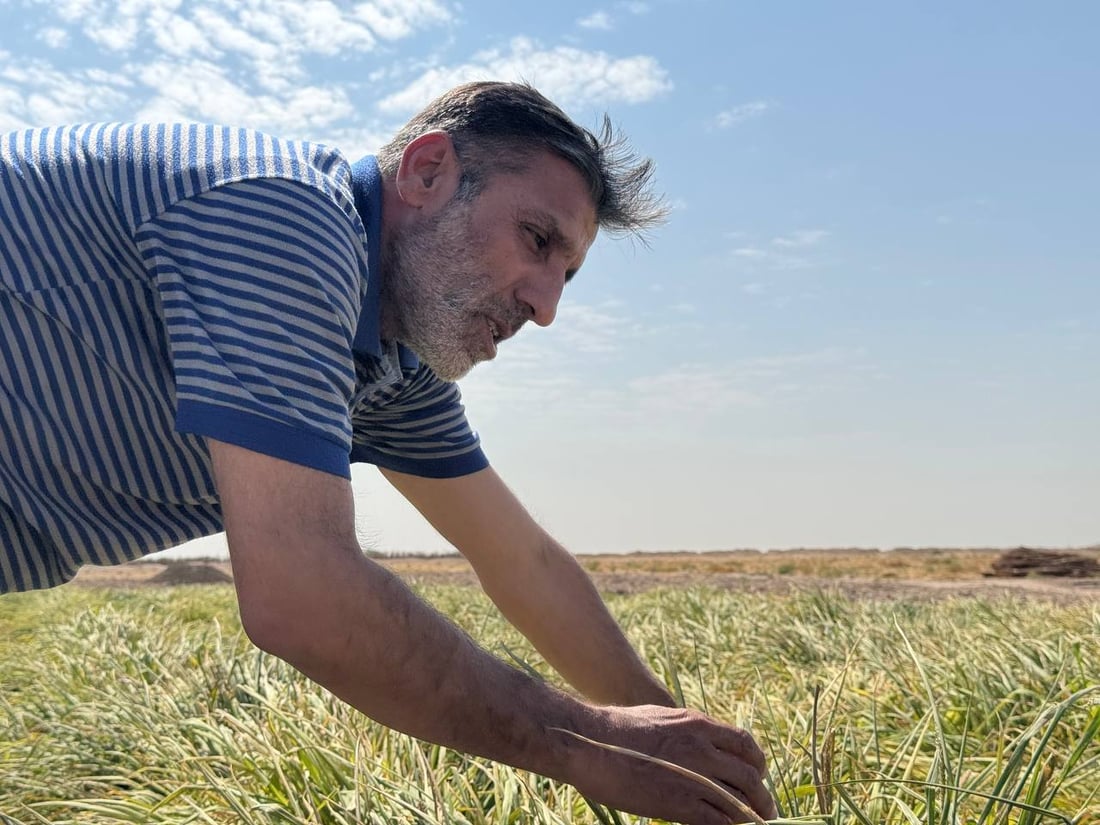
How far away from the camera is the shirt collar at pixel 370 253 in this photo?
5.97 feet

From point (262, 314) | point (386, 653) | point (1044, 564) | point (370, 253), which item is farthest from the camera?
point (1044, 564)

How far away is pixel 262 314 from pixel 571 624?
118 centimetres

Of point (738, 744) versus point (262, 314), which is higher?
point (262, 314)

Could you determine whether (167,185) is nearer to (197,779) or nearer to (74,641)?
(197,779)

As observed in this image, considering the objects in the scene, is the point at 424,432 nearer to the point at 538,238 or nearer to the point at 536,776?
the point at 538,238

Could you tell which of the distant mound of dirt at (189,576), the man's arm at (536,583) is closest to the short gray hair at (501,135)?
the man's arm at (536,583)

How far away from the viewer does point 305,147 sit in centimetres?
171

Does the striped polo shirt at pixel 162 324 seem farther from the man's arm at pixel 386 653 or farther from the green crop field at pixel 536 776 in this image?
the green crop field at pixel 536 776

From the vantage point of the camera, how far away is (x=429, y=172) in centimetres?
189

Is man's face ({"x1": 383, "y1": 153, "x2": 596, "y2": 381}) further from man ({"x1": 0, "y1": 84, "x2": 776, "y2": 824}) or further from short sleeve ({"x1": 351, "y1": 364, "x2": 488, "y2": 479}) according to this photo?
short sleeve ({"x1": 351, "y1": 364, "x2": 488, "y2": 479})

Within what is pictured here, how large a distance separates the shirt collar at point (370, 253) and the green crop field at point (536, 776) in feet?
2.17

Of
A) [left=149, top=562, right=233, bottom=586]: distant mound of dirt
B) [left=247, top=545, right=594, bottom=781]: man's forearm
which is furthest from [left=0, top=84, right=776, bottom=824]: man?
[left=149, top=562, right=233, bottom=586]: distant mound of dirt

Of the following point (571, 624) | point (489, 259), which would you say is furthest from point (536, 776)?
point (489, 259)

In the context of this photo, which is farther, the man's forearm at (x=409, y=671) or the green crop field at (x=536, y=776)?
the green crop field at (x=536, y=776)
